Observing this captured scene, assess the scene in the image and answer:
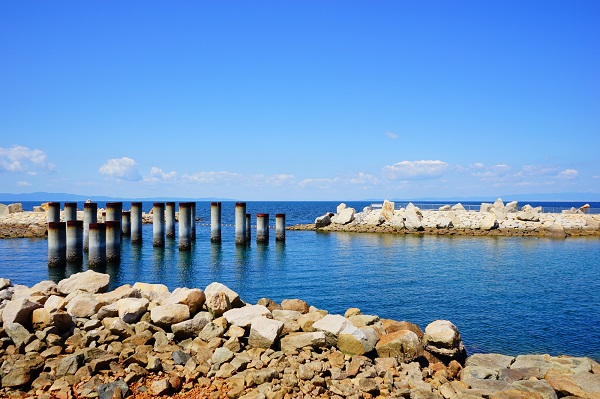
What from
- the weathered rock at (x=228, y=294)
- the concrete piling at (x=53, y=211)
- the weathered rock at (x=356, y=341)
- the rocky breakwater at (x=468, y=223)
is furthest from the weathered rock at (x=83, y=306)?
the rocky breakwater at (x=468, y=223)

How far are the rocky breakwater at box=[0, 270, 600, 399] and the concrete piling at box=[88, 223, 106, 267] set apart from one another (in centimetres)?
1594

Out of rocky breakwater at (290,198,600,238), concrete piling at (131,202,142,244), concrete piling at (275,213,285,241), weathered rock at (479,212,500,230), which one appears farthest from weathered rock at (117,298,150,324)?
weathered rock at (479,212,500,230)

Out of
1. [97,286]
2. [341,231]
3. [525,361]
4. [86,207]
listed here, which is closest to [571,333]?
[525,361]

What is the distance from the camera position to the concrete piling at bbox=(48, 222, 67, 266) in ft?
92.2

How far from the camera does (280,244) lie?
42.7 meters

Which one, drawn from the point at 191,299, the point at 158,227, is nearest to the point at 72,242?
the point at 158,227

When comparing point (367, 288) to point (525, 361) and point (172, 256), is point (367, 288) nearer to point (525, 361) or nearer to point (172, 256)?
point (525, 361)

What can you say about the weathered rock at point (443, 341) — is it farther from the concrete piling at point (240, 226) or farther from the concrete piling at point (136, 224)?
the concrete piling at point (136, 224)

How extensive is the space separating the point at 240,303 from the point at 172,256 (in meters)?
22.3

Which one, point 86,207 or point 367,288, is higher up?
point 86,207

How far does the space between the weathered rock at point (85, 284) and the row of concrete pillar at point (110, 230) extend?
15.0 m

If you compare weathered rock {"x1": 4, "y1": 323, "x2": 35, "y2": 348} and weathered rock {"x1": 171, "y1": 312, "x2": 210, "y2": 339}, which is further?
weathered rock {"x1": 171, "y1": 312, "x2": 210, "y2": 339}

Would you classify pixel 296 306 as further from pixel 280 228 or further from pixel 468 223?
pixel 468 223

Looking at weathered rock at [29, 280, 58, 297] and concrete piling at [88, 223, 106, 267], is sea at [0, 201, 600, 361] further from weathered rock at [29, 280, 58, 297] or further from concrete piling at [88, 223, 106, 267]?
weathered rock at [29, 280, 58, 297]
